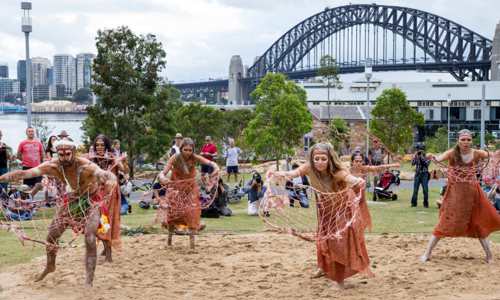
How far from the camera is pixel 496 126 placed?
69.4 metres

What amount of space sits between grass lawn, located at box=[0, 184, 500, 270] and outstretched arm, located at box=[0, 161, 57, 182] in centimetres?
259

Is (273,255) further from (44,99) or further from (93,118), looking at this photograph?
(44,99)

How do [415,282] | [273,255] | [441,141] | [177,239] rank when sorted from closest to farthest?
[415,282] → [273,255] → [177,239] → [441,141]

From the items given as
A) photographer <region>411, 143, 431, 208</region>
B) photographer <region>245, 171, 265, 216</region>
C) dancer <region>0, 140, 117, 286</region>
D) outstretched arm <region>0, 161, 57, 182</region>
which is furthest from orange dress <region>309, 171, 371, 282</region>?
photographer <region>411, 143, 431, 208</region>

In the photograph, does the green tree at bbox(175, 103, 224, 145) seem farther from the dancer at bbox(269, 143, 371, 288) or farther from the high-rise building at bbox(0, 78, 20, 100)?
the high-rise building at bbox(0, 78, 20, 100)

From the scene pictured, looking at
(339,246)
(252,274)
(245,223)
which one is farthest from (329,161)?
(245,223)

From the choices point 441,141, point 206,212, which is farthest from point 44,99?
point 206,212

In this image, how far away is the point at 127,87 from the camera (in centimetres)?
3167

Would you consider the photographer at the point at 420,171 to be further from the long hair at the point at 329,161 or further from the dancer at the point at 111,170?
the long hair at the point at 329,161

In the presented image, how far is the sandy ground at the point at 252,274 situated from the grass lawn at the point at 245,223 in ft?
→ 2.72

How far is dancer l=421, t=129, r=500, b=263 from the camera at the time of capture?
999cm

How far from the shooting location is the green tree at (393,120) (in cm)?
4688

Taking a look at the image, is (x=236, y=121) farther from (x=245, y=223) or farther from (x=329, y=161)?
(x=329, y=161)

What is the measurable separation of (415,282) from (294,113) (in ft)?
110
